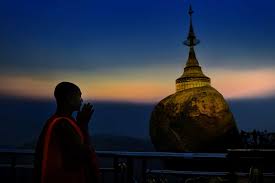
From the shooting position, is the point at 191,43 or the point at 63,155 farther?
the point at 191,43

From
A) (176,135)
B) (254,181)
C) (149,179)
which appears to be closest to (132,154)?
(254,181)

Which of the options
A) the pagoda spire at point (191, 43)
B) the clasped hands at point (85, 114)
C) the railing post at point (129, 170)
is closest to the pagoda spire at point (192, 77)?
the pagoda spire at point (191, 43)

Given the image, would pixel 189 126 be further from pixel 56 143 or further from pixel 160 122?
pixel 56 143

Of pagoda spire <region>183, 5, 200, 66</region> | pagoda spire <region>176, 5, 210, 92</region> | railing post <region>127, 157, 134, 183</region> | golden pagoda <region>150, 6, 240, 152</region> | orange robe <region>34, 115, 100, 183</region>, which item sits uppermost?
pagoda spire <region>183, 5, 200, 66</region>

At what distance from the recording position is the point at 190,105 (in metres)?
30.9

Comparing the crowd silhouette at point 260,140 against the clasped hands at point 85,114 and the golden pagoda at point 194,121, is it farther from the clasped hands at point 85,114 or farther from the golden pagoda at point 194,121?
the clasped hands at point 85,114

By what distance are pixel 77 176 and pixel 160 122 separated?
93.9 feet

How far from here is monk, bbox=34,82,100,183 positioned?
2.90 m

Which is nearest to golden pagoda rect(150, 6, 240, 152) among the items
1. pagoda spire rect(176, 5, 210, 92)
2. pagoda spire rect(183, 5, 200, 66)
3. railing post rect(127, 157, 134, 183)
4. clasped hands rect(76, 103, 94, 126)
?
pagoda spire rect(176, 5, 210, 92)

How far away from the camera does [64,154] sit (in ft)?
9.57

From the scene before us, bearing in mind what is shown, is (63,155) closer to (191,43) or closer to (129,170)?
(129,170)

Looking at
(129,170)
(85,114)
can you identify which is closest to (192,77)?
(129,170)

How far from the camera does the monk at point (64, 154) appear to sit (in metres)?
2.90

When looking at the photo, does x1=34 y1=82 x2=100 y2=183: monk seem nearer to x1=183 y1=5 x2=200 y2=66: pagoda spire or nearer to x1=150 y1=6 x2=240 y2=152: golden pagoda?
x1=150 y1=6 x2=240 y2=152: golden pagoda
